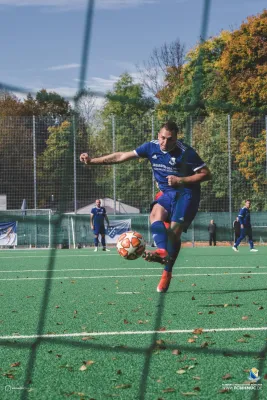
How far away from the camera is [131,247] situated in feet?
25.3

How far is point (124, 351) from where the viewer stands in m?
5.27

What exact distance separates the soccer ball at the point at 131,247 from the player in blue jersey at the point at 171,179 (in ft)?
0.70

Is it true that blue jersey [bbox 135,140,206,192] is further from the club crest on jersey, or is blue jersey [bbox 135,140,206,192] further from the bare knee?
the bare knee

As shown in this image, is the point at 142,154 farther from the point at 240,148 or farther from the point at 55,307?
the point at 240,148

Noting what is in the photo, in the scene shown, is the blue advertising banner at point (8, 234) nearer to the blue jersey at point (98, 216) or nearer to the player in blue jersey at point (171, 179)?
the blue jersey at point (98, 216)

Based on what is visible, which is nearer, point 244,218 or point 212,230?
point 244,218

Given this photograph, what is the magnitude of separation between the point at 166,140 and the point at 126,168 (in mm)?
21201

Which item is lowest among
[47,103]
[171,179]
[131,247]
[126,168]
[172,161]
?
[131,247]

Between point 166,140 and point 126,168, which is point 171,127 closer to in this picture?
point 166,140

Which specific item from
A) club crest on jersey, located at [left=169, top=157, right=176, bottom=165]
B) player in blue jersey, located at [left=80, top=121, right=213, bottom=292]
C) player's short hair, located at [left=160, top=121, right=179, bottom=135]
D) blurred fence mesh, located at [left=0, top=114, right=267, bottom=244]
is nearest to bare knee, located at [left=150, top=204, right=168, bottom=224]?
player in blue jersey, located at [left=80, top=121, right=213, bottom=292]

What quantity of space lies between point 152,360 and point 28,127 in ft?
79.5

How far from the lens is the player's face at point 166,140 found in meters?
7.67

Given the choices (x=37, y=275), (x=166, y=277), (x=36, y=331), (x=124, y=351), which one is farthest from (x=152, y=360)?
(x=37, y=275)

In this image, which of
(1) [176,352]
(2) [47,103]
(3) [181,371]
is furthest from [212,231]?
(3) [181,371]
